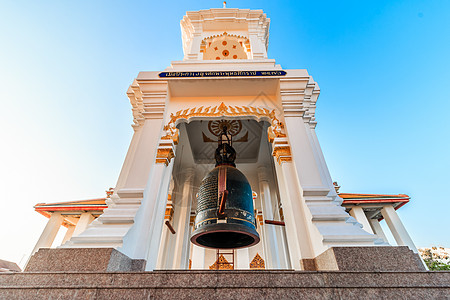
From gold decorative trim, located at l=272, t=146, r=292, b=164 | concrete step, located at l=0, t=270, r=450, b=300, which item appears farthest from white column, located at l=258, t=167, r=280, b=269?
concrete step, located at l=0, t=270, r=450, b=300

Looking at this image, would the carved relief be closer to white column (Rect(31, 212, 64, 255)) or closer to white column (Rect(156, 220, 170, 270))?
white column (Rect(156, 220, 170, 270))

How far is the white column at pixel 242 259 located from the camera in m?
7.46

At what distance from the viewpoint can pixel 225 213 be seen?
117 inches

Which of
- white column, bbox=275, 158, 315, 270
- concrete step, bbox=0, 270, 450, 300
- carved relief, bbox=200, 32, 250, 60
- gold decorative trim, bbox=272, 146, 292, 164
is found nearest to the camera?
concrete step, bbox=0, 270, 450, 300

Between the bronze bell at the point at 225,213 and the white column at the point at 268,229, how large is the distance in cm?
330

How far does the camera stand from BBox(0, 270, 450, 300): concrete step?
157 centimetres

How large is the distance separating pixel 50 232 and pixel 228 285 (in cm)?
1098

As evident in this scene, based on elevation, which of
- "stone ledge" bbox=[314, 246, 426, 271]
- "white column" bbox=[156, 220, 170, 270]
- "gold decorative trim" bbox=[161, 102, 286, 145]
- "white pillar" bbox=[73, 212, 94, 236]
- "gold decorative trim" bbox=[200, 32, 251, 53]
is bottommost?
"stone ledge" bbox=[314, 246, 426, 271]

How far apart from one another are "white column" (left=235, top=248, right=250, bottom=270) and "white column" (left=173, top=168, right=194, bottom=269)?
2224 mm

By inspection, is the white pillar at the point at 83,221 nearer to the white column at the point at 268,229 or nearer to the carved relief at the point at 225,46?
Result: the white column at the point at 268,229

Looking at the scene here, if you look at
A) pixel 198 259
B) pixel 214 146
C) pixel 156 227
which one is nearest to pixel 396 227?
pixel 198 259

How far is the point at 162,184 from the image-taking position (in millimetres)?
3215

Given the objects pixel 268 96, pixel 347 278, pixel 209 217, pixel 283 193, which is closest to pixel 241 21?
pixel 268 96

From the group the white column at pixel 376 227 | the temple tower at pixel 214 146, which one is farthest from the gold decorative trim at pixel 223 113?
the white column at pixel 376 227
